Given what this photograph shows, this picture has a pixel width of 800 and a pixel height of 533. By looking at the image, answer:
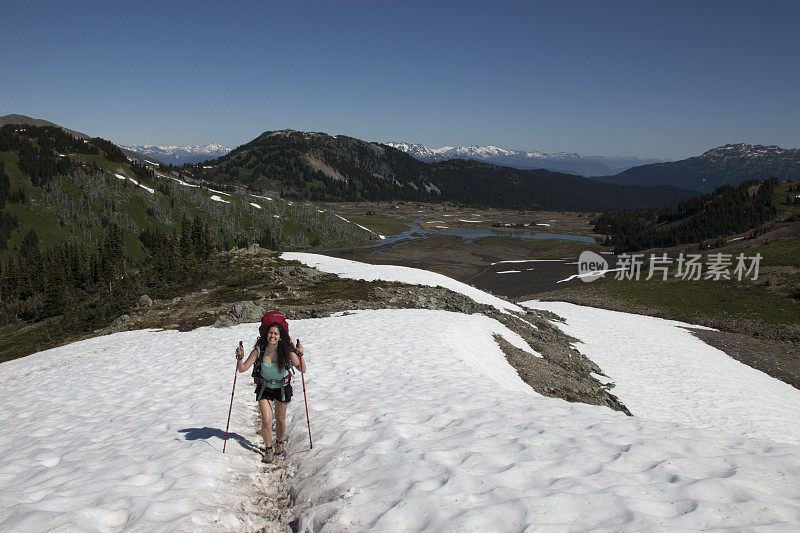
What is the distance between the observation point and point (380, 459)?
25.1 ft

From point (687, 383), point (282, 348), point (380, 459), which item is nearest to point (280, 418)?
point (282, 348)

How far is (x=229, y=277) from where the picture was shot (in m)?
49.8

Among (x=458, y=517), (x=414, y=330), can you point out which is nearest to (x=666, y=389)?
(x=414, y=330)

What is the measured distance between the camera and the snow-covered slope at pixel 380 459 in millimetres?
5336

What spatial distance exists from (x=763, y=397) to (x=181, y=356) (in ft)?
119

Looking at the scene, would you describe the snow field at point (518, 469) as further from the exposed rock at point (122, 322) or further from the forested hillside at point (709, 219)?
the forested hillside at point (709, 219)

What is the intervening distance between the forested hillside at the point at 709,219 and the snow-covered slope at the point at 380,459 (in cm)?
15863

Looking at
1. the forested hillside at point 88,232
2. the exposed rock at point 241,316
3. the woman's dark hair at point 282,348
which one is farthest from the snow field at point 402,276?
the forested hillside at point 88,232

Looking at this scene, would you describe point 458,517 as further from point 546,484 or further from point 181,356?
point 181,356

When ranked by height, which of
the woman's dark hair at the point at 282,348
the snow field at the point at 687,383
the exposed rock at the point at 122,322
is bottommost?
the snow field at the point at 687,383

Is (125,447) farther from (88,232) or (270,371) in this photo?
(88,232)

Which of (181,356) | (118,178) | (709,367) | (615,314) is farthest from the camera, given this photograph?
(118,178)

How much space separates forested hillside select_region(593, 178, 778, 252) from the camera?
462 feet

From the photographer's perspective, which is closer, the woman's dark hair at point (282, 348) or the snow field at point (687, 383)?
the woman's dark hair at point (282, 348)
